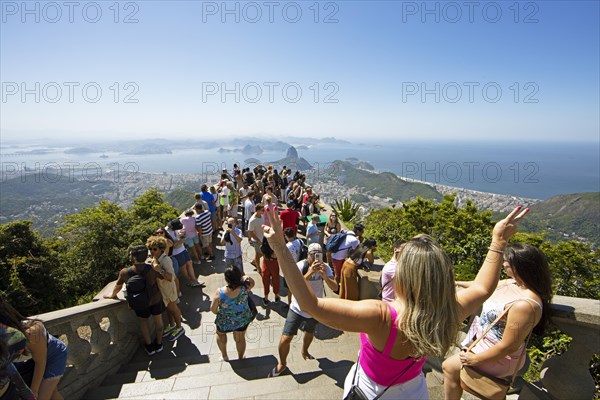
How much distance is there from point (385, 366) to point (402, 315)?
1.18 ft

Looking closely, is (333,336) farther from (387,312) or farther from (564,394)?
(387,312)

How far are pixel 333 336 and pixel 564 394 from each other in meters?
3.15

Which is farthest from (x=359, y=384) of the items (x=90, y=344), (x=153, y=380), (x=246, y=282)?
(x=90, y=344)

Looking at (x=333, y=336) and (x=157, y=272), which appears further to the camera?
(x=333, y=336)

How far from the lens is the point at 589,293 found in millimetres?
5879

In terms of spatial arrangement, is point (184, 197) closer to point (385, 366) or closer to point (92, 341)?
point (92, 341)

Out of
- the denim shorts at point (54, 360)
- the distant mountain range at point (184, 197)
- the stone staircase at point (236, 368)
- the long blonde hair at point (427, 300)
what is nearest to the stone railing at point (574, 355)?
the stone staircase at point (236, 368)

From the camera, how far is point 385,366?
1639mm

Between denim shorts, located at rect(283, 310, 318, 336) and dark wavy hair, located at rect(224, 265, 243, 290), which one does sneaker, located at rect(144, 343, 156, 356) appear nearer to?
dark wavy hair, located at rect(224, 265, 243, 290)

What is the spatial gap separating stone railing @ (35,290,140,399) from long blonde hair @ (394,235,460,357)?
3.98 metres

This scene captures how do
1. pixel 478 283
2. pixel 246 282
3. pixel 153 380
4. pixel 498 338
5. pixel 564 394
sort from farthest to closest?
pixel 246 282 < pixel 153 380 < pixel 564 394 < pixel 498 338 < pixel 478 283

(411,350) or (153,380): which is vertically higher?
(411,350)

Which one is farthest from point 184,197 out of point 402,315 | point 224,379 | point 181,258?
point 402,315

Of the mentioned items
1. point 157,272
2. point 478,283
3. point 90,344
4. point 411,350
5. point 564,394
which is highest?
point 478,283
